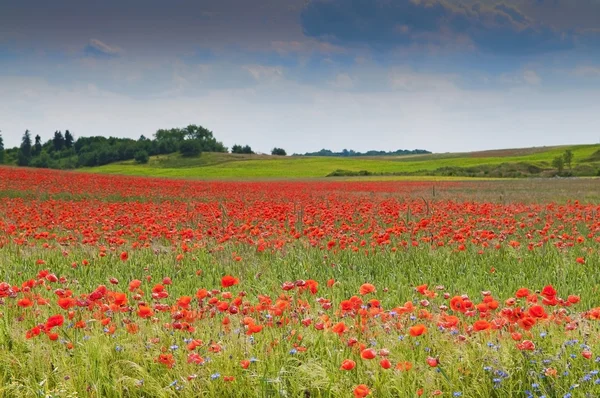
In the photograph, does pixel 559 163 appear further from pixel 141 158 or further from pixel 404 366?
pixel 404 366

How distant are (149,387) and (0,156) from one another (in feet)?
433

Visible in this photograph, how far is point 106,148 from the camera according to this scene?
352 feet

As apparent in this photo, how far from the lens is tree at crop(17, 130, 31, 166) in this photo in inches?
4592

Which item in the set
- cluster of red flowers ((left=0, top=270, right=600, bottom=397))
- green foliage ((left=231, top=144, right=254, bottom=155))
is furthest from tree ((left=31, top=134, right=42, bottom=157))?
cluster of red flowers ((left=0, top=270, right=600, bottom=397))

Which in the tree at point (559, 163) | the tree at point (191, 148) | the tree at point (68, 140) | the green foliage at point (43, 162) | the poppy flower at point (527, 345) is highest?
the tree at point (68, 140)

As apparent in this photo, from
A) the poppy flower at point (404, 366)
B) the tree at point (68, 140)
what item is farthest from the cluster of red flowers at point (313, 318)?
the tree at point (68, 140)

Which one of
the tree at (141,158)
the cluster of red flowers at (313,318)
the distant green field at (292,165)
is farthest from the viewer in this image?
the tree at (141,158)

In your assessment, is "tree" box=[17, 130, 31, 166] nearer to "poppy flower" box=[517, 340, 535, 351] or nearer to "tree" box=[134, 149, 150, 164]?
"tree" box=[134, 149, 150, 164]

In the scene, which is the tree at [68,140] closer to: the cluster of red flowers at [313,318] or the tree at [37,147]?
the tree at [37,147]

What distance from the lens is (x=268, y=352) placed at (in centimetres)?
345

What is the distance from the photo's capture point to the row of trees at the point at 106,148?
102m

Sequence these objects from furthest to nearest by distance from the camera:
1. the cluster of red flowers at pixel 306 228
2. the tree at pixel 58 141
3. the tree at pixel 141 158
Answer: the tree at pixel 58 141
the tree at pixel 141 158
the cluster of red flowers at pixel 306 228

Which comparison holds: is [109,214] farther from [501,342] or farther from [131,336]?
[501,342]

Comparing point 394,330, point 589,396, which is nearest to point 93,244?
point 394,330
